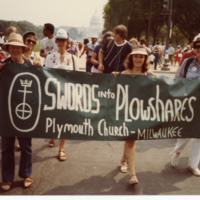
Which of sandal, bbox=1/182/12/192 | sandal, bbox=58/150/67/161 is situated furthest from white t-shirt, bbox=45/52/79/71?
sandal, bbox=1/182/12/192

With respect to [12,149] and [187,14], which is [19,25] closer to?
[187,14]

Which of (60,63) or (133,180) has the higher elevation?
(60,63)

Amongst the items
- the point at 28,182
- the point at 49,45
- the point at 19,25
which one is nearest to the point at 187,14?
the point at 49,45

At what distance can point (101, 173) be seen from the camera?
432 cm

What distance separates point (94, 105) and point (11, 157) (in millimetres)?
1135

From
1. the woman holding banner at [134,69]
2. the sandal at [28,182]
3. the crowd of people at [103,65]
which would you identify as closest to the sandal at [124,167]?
the crowd of people at [103,65]

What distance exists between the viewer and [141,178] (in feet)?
13.8

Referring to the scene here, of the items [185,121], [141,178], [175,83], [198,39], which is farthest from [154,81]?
[141,178]

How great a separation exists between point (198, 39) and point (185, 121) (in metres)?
1.08

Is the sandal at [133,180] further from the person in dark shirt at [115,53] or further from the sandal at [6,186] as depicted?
the person in dark shirt at [115,53]

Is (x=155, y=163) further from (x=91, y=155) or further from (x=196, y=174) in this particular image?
(x=91, y=155)

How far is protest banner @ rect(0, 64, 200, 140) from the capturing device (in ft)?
11.5

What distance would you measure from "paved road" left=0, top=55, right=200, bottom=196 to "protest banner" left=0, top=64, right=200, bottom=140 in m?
0.65
